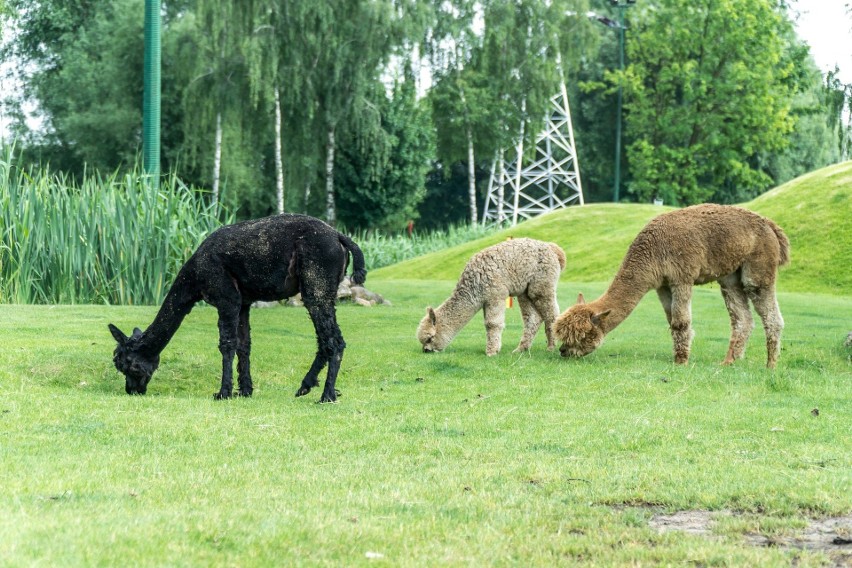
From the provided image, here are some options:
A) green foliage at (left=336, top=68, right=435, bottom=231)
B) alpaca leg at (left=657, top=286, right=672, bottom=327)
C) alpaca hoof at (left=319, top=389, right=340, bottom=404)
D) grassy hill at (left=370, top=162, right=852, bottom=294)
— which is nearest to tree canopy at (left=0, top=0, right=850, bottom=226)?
green foliage at (left=336, top=68, right=435, bottom=231)

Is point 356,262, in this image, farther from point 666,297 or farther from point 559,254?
point 559,254

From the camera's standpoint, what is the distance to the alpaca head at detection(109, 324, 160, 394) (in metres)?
11.2

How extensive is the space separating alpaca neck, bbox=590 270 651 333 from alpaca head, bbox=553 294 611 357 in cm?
11

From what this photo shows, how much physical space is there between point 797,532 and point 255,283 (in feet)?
21.4

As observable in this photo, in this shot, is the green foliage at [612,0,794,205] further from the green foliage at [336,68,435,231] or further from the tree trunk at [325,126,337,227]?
the tree trunk at [325,126,337,227]

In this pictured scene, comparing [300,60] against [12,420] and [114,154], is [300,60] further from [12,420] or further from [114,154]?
[12,420]

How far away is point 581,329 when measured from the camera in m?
13.9

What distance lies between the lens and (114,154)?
51.0m

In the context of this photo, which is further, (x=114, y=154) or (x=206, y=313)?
(x=114, y=154)

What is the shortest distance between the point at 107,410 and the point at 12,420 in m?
0.95

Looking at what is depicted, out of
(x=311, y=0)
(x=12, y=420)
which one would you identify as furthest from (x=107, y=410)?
(x=311, y=0)

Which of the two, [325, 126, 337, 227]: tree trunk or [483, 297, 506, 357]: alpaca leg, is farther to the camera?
[325, 126, 337, 227]: tree trunk

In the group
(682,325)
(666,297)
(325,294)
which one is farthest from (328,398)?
(666,297)

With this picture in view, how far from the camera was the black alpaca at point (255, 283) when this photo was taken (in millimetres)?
10844
